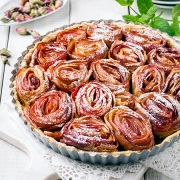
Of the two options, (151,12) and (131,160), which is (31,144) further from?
(151,12)

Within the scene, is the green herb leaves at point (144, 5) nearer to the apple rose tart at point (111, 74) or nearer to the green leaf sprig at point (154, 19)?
the green leaf sprig at point (154, 19)

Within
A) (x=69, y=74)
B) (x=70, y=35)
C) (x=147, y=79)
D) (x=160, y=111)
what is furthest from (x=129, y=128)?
(x=70, y=35)

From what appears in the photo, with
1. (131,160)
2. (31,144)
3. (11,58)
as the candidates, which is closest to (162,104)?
(131,160)

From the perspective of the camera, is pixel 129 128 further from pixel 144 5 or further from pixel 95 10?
pixel 95 10

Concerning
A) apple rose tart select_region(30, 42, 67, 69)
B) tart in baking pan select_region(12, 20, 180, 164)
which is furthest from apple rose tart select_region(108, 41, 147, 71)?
apple rose tart select_region(30, 42, 67, 69)

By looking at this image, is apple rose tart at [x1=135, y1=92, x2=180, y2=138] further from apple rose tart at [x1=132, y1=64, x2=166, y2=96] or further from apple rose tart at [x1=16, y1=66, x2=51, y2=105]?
apple rose tart at [x1=16, y1=66, x2=51, y2=105]

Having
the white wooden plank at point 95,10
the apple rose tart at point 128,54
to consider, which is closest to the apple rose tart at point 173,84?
the apple rose tart at point 128,54
